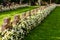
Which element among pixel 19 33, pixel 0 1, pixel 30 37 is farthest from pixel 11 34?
pixel 0 1

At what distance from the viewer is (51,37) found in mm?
11391

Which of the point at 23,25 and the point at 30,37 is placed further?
the point at 30,37

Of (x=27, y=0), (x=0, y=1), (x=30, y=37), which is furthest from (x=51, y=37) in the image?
(x=27, y=0)

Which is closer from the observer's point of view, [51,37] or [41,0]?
[51,37]

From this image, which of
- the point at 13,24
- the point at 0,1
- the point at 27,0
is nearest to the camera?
the point at 13,24

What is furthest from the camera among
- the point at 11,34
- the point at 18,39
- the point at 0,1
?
the point at 0,1

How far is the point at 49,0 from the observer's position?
64.5 meters

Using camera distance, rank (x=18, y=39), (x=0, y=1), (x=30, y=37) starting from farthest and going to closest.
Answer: (x=0, y=1), (x=30, y=37), (x=18, y=39)

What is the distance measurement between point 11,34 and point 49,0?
5676cm

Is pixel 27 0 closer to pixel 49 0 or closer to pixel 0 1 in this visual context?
pixel 49 0

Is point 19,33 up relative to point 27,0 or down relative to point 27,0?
up

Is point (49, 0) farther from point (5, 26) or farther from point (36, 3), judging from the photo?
point (5, 26)

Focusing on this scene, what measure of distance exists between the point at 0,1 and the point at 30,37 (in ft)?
111

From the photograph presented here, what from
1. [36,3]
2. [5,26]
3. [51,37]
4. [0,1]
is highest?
[5,26]
